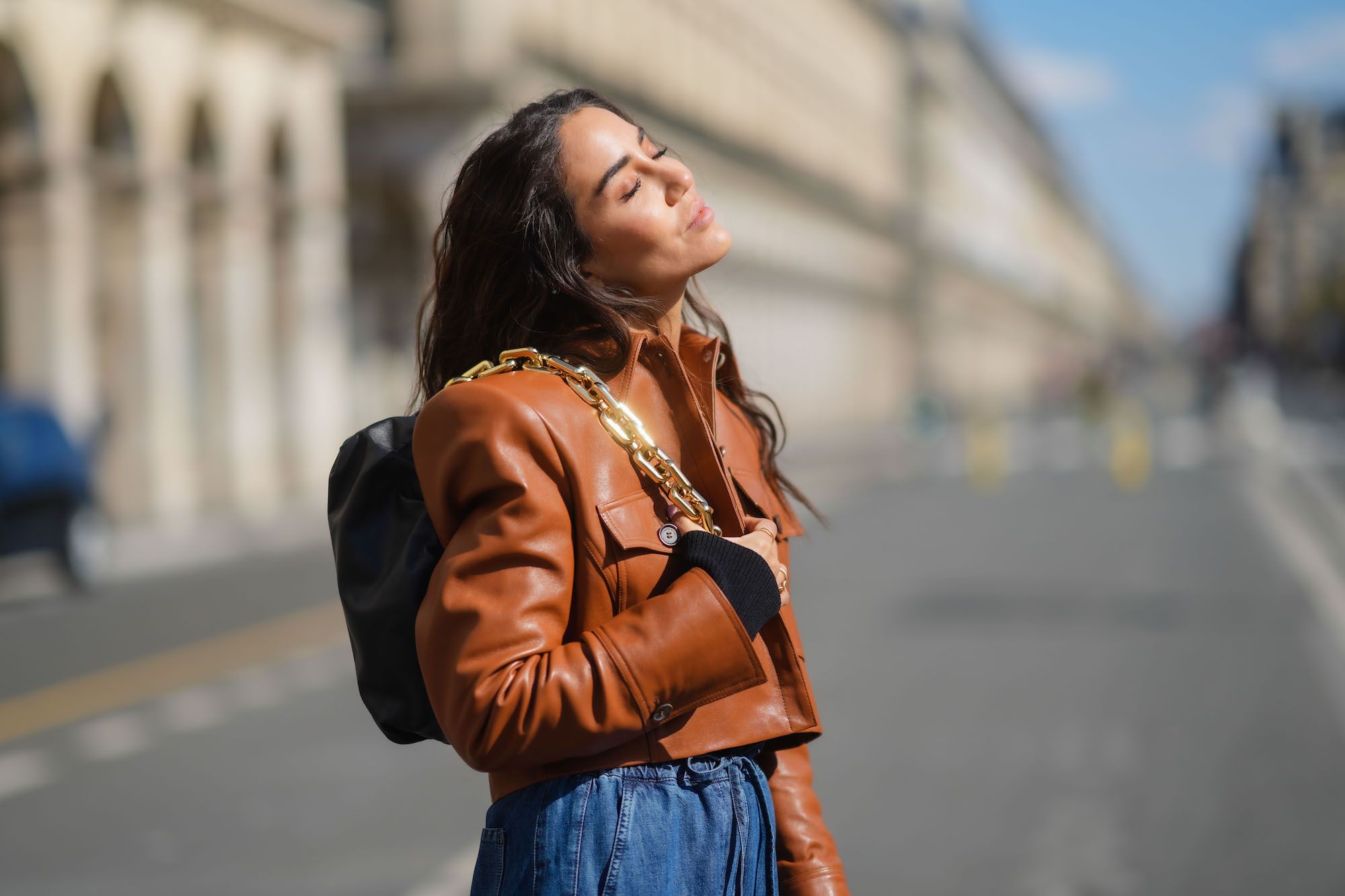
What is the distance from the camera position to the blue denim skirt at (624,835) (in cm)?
205

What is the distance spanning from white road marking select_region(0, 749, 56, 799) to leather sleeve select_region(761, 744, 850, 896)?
6008mm

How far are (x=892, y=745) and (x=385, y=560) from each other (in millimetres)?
6320

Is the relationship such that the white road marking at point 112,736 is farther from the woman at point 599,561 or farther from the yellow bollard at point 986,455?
the yellow bollard at point 986,455

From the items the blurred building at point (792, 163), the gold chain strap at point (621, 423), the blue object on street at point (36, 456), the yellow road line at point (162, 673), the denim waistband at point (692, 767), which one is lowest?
the yellow road line at point (162, 673)

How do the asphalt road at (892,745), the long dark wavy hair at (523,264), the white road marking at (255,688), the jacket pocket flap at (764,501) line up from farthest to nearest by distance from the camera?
1. the white road marking at (255,688)
2. the asphalt road at (892,745)
3. the jacket pocket flap at (764,501)
4. the long dark wavy hair at (523,264)

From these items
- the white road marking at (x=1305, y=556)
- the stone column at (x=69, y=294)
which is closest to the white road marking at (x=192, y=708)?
the white road marking at (x=1305, y=556)

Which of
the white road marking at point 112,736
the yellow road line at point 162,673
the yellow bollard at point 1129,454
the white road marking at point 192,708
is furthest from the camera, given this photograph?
the yellow bollard at point 1129,454

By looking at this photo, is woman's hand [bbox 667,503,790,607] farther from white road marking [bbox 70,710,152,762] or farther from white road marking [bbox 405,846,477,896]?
white road marking [bbox 70,710,152,762]

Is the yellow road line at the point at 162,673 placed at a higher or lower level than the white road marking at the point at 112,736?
higher

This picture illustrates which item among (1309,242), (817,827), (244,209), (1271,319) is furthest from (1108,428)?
(1271,319)

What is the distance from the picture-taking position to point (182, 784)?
25.0ft

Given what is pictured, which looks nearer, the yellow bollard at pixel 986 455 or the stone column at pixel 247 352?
the stone column at pixel 247 352

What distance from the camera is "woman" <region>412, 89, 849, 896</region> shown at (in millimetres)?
1946

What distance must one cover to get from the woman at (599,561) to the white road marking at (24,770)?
605 centimetres
